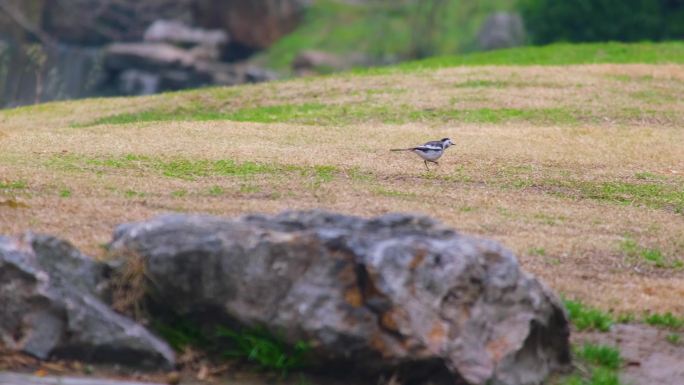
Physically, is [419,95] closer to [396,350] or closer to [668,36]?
[396,350]

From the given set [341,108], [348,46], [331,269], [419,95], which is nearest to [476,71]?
[419,95]

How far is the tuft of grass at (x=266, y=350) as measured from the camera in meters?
7.07

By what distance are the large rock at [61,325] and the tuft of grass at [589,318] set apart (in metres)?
2.88

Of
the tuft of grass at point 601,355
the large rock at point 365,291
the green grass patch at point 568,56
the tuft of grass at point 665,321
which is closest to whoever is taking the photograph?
the large rock at point 365,291

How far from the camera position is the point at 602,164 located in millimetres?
14258

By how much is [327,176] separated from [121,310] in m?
5.34

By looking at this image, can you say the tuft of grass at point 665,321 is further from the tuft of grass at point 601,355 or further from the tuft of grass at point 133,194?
the tuft of grass at point 133,194

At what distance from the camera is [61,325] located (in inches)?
277

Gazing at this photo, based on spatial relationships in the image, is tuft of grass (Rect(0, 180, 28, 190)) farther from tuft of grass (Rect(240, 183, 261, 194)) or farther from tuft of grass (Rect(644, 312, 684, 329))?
tuft of grass (Rect(644, 312, 684, 329))

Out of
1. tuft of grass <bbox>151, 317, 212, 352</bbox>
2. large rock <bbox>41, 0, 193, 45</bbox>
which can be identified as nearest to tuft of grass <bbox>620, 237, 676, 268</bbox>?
tuft of grass <bbox>151, 317, 212, 352</bbox>

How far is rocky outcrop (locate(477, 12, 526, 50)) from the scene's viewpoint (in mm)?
36250

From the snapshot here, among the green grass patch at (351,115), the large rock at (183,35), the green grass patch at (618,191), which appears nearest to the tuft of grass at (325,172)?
the green grass patch at (618,191)

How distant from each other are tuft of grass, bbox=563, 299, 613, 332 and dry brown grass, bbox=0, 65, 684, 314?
269mm

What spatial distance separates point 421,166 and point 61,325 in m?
6.98
